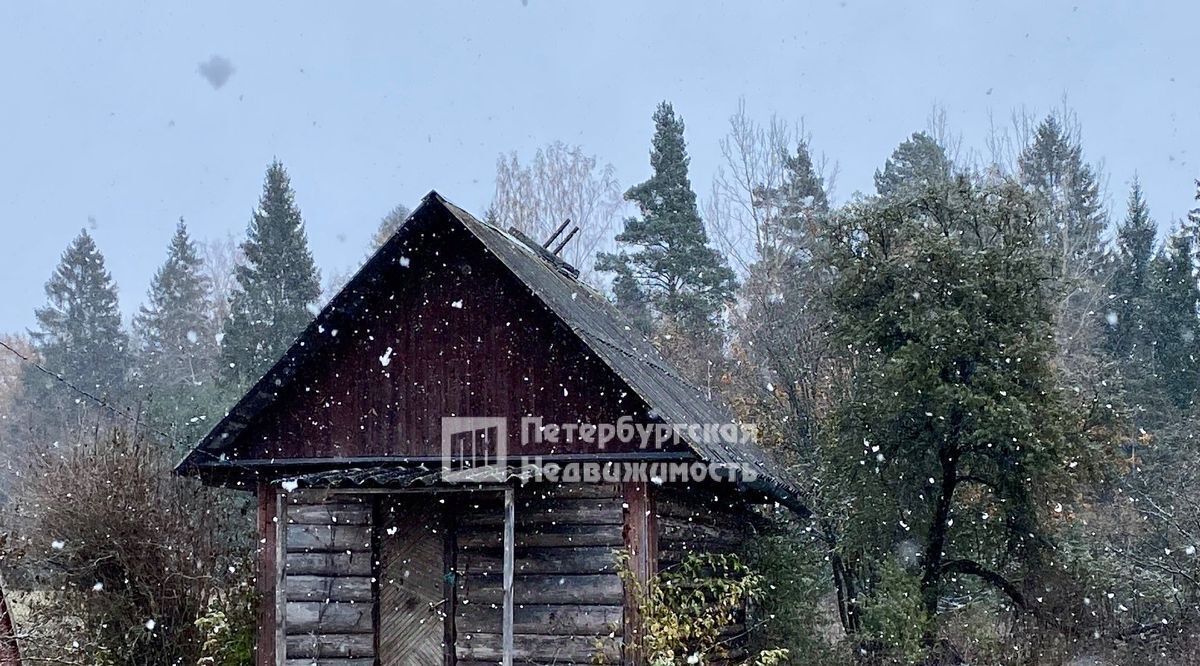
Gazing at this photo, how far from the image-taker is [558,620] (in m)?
11.6

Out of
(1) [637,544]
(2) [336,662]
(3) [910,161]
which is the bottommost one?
(2) [336,662]

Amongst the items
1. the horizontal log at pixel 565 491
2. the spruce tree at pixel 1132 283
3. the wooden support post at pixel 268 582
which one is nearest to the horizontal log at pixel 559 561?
the horizontal log at pixel 565 491

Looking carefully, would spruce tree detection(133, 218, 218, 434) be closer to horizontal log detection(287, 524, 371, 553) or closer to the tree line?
the tree line

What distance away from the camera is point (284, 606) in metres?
11.9

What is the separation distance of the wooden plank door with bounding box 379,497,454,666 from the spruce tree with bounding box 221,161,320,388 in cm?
2200

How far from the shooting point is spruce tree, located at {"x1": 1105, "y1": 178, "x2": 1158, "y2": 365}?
3579 cm

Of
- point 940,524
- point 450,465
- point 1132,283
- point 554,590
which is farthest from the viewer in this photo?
point 1132,283

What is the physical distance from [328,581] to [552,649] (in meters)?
2.60

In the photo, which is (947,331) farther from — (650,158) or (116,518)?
(650,158)

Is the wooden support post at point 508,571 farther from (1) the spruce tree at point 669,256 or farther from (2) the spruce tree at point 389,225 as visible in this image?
(2) the spruce tree at point 389,225

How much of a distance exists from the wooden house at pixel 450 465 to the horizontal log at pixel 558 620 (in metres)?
0.02

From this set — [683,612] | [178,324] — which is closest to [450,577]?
[683,612]

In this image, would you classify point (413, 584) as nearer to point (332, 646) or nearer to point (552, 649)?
point (332, 646)

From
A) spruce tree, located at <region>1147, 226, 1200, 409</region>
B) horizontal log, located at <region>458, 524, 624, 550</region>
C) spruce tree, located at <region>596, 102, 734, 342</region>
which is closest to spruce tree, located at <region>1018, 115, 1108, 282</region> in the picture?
spruce tree, located at <region>1147, 226, 1200, 409</region>
